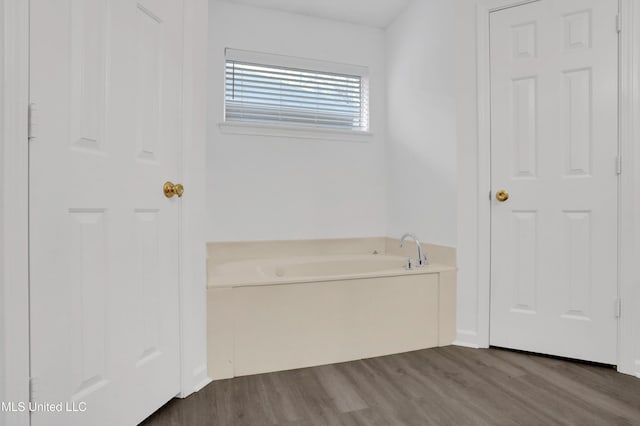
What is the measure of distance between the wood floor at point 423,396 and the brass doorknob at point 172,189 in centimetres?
85

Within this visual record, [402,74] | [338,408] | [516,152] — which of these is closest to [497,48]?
[516,152]

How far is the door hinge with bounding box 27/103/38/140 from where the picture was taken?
929 millimetres

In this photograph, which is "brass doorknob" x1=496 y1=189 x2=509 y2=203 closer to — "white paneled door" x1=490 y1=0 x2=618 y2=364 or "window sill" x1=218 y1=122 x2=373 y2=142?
"white paneled door" x1=490 y1=0 x2=618 y2=364

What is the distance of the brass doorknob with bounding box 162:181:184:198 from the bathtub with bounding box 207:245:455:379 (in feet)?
1.56

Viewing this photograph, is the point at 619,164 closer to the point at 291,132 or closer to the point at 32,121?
the point at 291,132

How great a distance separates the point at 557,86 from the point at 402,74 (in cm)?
116

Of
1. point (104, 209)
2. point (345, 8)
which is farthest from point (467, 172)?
point (104, 209)

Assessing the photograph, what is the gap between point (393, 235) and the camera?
9.68 ft

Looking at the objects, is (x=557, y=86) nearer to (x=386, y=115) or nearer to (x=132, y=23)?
(x=386, y=115)

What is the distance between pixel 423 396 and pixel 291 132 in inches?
79.0

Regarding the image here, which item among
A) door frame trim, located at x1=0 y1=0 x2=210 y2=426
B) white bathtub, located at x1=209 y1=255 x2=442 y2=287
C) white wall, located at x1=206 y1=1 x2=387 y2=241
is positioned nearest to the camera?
door frame trim, located at x1=0 y1=0 x2=210 y2=426

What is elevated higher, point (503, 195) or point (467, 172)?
point (467, 172)

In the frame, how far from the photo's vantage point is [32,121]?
0.93 metres

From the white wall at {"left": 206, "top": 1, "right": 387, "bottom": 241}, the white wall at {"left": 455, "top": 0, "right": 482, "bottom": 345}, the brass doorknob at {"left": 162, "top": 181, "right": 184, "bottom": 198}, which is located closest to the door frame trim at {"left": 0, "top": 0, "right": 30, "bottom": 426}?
the brass doorknob at {"left": 162, "top": 181, "right": 184, "bottom": 198}
